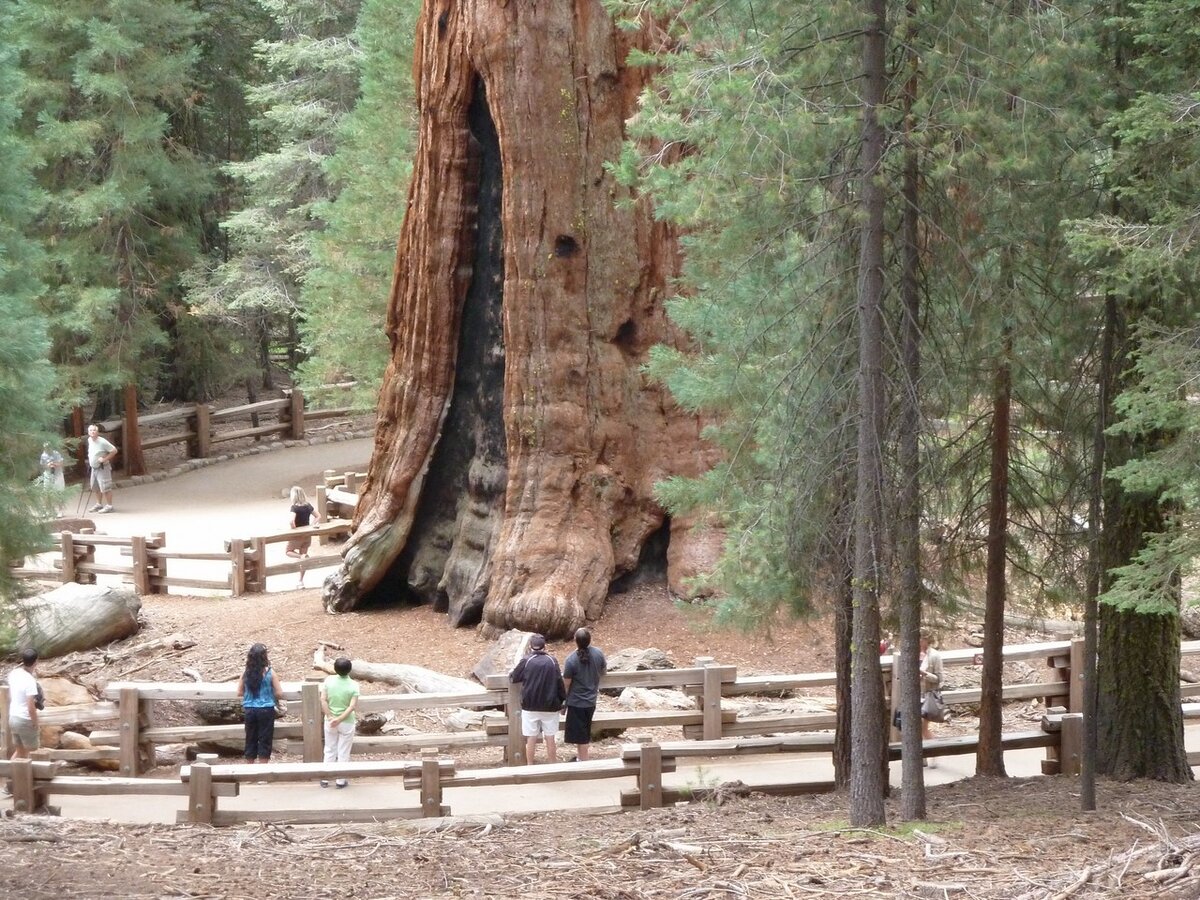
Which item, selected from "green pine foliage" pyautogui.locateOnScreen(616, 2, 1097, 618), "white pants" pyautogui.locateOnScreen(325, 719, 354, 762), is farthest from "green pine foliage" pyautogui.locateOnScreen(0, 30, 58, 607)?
"green pine foliage" pyautogui.locateOnScreen(616, 2, 1097, 618)

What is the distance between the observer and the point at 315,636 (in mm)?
16766

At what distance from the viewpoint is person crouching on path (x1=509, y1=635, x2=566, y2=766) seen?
11898 mm

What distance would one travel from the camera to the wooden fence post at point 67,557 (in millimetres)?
21312

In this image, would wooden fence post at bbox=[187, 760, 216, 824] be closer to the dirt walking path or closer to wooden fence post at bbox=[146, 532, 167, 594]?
the dirt walking path

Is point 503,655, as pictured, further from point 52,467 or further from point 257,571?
point 52,467

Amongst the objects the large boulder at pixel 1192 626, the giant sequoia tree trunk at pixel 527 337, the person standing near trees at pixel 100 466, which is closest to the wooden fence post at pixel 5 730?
the giant sequoia tree trunk at pixel 527 337

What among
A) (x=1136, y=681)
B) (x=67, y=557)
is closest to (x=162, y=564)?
(x=67, y=557)

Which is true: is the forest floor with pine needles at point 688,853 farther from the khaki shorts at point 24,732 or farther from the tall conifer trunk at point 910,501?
the khaki shorts at point 24,732

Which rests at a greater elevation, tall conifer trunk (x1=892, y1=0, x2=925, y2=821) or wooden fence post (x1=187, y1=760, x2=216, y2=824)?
tall conifer trunk (x1=892, y1=0, x2=925, y2=821)

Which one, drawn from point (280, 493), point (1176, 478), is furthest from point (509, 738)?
point (280, 493)

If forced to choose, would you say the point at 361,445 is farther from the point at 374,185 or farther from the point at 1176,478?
the point at 1176,478

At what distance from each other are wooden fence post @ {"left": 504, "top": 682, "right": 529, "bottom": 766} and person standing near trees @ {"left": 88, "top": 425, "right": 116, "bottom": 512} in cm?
1756

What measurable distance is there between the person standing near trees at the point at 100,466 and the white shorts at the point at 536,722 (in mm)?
17749

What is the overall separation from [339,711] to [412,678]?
2690 mm
